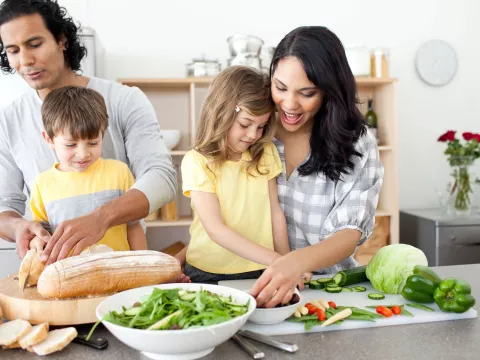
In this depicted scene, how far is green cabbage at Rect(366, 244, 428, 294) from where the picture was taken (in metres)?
1.43

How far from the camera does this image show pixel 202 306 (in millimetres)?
1017

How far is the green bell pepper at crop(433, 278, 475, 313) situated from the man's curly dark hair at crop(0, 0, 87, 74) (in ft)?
5.13

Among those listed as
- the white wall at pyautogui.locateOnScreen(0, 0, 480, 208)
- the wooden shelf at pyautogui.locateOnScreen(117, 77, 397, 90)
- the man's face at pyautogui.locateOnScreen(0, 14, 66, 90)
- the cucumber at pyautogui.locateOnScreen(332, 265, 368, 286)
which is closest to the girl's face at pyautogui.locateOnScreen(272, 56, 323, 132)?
the cucumber at pyautogui.locateOnScreen(332, 265, 368, 286)

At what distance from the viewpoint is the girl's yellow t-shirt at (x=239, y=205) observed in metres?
1.74

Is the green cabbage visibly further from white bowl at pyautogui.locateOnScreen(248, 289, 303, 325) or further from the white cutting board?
white bowl at pyautogui.locateOnScreen(248, 289, 303, 325)

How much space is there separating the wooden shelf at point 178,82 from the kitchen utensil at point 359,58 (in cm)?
7

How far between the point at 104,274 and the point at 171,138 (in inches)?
93.5

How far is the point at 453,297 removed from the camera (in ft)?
4.13

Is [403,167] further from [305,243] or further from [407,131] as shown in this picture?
[305,243]

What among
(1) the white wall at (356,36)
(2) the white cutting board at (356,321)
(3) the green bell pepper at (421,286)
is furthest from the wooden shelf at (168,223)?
(3) the green bell pepper at (421,286)

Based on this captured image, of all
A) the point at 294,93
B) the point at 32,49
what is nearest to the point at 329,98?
the point at 294,93

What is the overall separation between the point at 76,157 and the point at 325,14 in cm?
285

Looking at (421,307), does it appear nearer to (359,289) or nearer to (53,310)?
(359,289)

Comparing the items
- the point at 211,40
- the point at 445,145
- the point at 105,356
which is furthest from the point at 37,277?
the point at 445,145
